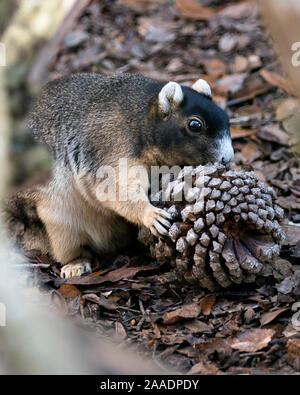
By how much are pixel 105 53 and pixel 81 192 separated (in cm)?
366

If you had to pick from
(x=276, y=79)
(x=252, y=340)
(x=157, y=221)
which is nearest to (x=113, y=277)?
(x=157, y=221)

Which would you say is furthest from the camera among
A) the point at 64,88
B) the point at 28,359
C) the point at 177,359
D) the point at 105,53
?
the point at 105,53

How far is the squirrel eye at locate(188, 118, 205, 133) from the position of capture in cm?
485

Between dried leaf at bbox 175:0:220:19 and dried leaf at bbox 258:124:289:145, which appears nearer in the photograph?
dried leaf at bbox 258:124:289:145

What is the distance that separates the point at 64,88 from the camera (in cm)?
584

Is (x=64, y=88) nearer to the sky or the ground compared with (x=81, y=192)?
nearer to the sky

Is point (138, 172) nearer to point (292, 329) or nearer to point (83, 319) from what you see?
point (83, 319)

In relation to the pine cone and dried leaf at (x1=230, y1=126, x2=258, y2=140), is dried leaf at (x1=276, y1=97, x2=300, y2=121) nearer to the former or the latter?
dried leaf at (x1=230, y1=126, x2=258, y2=140)

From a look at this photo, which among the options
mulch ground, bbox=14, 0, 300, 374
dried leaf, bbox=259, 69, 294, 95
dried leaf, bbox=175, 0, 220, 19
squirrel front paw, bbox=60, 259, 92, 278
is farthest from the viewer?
dried leaf, bbox=175, 0, 220, 19

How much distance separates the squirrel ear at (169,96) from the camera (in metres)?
4.98

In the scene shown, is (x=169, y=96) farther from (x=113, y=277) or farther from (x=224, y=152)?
(x=113, y=277)

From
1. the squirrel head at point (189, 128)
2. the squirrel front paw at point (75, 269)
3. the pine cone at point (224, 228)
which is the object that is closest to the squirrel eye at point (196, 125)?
the squirrel head at point (189, 128)

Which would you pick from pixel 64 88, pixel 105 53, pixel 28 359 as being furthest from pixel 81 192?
pixel 28 359

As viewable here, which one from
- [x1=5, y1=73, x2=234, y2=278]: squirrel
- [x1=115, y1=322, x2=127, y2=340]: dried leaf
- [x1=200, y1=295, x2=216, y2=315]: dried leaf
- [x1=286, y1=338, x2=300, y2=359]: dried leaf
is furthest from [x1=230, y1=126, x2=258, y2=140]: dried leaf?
[x1=286, y1=338, x2=300, y2=359]: dried leaf
